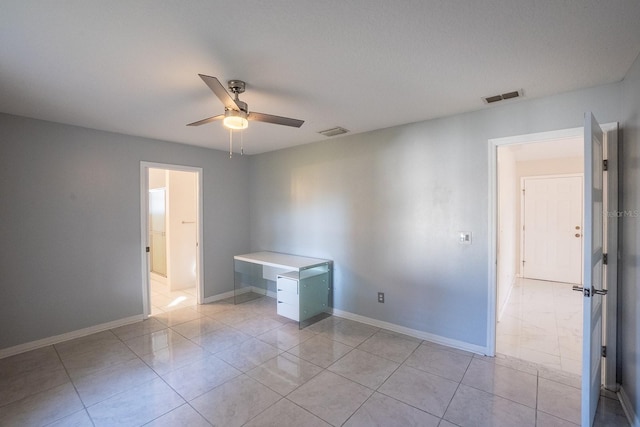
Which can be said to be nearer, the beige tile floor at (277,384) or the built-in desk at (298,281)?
the beige tile floor at (277,384)

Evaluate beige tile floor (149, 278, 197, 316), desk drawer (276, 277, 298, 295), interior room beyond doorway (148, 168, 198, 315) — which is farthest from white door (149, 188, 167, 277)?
desk drawer (276, 277, 298, 295)

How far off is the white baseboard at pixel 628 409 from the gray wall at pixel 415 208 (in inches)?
37.2

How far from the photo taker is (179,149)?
13.8ft

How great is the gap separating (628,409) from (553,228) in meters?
4.55

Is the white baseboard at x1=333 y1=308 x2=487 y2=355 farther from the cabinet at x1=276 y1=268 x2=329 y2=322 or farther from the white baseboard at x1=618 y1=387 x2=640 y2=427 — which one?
the white baseboard at x1=618 y1=387 x2=640 y2=427

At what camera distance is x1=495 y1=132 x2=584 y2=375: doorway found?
13.7 ft

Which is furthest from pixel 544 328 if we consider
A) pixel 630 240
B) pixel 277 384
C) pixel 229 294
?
pixel 229 294

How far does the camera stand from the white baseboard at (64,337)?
2899 millimetres

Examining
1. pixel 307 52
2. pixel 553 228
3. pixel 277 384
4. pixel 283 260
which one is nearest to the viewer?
pixel 307 52

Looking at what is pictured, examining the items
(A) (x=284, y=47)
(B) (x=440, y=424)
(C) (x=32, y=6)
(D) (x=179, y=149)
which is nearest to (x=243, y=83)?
(A) (x=284, y=47)

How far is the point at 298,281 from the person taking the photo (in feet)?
11.5

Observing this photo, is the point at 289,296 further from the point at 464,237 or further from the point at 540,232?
the point at 540,232

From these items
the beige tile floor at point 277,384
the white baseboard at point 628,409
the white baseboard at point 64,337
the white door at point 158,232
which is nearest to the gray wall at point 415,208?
the beige tile floor at point 277,384

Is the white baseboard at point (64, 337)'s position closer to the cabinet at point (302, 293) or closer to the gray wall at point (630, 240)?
the cabinet at point (302, 293)
